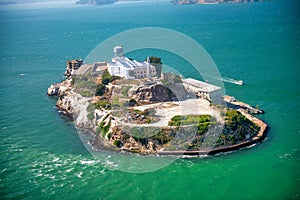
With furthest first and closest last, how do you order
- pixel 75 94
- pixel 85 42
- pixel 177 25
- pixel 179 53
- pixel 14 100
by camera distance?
pixel 177 25 < pixel 85 42 < pixel 179 53 < pixel 14 100 < pixel 75 94

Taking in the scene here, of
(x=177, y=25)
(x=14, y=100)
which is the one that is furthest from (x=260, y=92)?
(x=177, y=25)

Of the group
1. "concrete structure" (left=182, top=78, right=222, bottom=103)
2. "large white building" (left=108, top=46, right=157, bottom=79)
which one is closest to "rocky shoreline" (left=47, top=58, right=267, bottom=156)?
"concrete structure" (left=182, top=78, right=222, bottom=103)

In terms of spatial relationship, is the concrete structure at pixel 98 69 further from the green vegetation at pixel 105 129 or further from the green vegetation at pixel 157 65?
the green vegetation at pixel 105 129

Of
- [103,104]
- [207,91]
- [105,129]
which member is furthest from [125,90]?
[207,91]

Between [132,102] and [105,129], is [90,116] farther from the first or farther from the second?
[132,102]

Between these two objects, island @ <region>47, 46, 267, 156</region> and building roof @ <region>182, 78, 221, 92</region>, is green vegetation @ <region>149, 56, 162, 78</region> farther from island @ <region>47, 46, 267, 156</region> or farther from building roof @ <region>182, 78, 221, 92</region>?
building roof @ <region>182, 78, 221, 92</region>

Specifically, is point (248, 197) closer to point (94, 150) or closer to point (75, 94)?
point (94, 150)

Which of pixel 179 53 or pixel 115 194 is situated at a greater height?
pixel 179 53

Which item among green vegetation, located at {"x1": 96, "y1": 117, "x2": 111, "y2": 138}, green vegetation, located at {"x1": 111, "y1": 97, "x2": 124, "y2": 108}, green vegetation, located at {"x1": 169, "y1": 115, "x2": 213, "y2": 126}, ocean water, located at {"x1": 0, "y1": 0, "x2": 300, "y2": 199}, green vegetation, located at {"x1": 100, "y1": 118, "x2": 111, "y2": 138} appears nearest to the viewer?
ocean water, located at {"x1": 0, "y1": 0, "x2": 300, "y2": 199}
